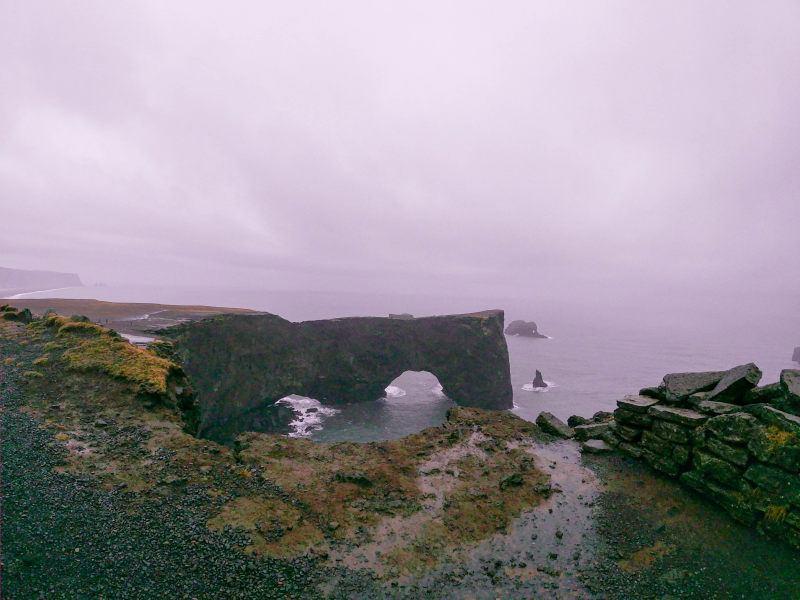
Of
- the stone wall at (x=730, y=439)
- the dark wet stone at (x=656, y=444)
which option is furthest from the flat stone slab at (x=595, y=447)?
the dark wet stone at (x=656, y=444)

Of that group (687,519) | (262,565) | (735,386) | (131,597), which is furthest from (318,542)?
(735,386)

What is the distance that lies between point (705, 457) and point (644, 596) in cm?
532

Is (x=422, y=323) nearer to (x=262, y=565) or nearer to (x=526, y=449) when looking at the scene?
(x=526, y=449)

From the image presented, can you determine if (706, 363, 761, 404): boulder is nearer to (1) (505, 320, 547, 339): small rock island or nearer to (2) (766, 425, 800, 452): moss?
(2) (766, 425, 800, 452): moss

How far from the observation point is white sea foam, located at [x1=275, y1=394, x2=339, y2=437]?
150 ft

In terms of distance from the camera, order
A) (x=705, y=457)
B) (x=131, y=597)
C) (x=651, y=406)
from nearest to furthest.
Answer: (x=131, y=597), (x=705, y=457), (x=651, y=406)

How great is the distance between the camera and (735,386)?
11.9 m

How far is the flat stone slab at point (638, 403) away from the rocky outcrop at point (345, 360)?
38976 millimetres

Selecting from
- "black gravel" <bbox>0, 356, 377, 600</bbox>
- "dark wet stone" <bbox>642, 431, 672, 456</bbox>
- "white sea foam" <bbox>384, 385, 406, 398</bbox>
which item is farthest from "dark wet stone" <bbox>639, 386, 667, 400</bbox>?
"white sea foam" <bbox>384, 385, 406, 398</bbox>

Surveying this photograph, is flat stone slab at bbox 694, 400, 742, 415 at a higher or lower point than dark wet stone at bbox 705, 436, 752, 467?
higher

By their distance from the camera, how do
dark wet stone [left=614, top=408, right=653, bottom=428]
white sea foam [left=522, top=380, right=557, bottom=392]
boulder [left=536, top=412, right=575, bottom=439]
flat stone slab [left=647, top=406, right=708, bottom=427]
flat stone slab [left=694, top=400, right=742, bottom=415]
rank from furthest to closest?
white sea foam [left=522, top=380, right=557, bottom=392]
boulder [left=536, top=412, right=575, bottom=439]
dark wet stone [left=614, top=408, right=653, bottom=428]
flat stone slab [left=647, top=406, right=708, bottom=427]
flat stone slab [left=694, top=400, right=742, bottom=415]

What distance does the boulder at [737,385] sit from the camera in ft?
38.8

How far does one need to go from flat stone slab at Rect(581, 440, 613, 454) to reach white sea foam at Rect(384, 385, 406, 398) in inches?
1960

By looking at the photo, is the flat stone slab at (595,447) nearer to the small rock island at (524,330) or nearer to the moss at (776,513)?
the moss at (776,513)
